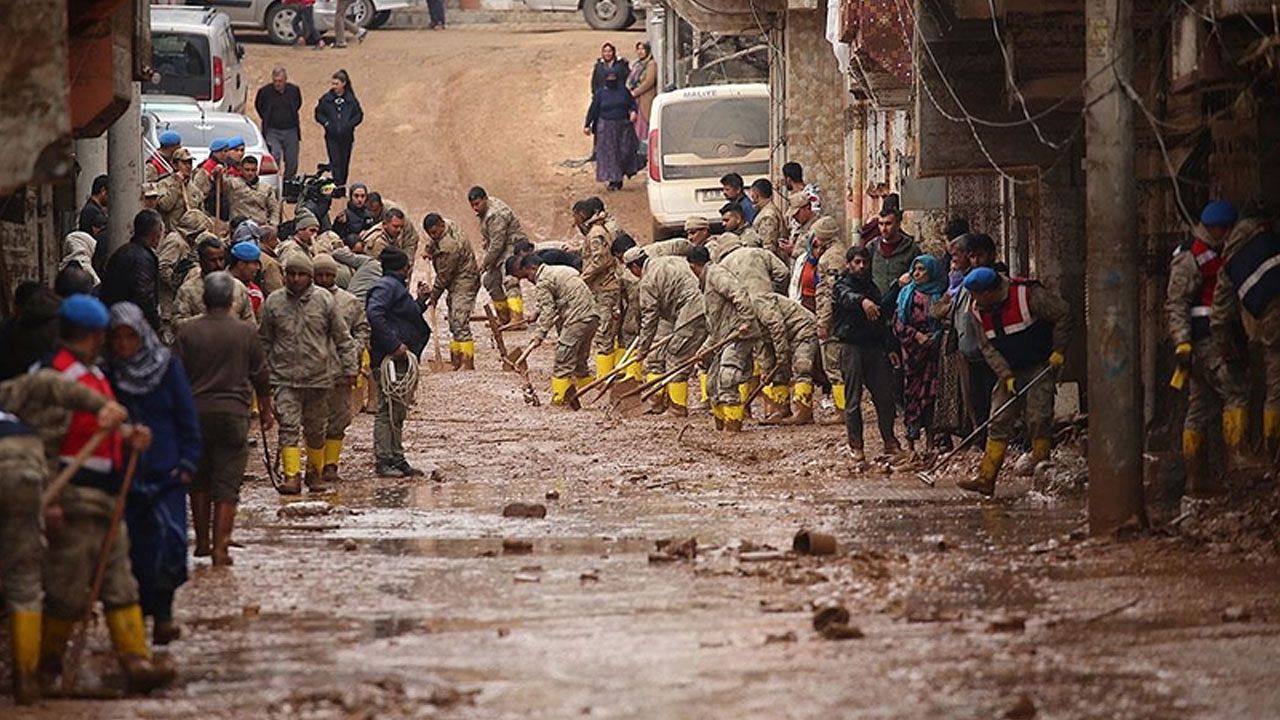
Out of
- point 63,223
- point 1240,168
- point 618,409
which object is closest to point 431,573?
point 1240,168

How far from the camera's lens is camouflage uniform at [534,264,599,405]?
23.5 metres

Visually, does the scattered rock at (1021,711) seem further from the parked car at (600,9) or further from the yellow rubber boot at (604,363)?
the parked car at (600,9)

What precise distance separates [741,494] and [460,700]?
761cm

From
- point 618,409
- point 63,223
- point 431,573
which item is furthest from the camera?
point 618,409

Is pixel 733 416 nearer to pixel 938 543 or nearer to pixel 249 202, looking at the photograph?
pixel 249 202

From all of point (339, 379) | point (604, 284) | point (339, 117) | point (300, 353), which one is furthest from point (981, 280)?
point (339, 117)

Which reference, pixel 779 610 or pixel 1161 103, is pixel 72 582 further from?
pixel 1161 103

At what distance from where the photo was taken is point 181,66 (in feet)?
110

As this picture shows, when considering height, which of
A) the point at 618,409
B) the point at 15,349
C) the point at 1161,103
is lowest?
the point at 618,409

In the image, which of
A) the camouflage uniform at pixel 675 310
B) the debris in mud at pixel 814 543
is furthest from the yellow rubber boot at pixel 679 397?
the debris in mud at pixel 814 543

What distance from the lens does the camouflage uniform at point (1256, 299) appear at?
551 inches

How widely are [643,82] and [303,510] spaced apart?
24090mm

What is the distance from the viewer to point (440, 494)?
17422 millimetres

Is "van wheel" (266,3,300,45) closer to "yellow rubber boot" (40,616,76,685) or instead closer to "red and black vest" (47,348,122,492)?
"red and black vest" (47,348,122,492)
